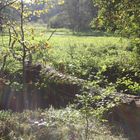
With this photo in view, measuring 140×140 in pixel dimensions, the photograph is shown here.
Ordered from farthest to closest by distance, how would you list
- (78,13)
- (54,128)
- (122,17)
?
(78,13)
(122,17)
(54,128)

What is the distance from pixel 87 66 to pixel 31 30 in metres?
5.55

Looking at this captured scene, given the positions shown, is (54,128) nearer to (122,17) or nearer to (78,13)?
(122,17)

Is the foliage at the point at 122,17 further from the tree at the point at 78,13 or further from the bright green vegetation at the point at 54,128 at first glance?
the tree at the point at 78,13

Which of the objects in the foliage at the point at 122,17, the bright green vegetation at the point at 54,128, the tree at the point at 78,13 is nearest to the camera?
the bright green vegetation at the point at 54,128

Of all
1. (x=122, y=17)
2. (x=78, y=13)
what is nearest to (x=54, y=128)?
(x=122, y=17)

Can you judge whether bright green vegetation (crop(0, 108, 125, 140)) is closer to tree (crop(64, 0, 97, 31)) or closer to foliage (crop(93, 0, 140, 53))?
foliage (crop(93, 0, 140, 53))

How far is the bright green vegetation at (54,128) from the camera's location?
18.7 feet

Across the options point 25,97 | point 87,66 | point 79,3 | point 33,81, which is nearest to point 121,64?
point 87,66

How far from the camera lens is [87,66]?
42.9ft

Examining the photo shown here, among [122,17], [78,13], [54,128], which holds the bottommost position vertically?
[54,128]

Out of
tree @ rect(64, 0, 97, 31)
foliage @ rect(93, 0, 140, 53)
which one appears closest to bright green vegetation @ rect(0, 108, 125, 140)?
foliage @ rect(93, 0, 140, 53)

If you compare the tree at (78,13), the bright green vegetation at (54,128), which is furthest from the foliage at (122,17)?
the tree at (78,13)

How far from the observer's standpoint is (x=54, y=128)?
5984 mm

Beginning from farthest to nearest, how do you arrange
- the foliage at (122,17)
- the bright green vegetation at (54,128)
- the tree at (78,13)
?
the tree at (78,13) < the foliage at (122,17) < the bright green vegetation at (54,128)
